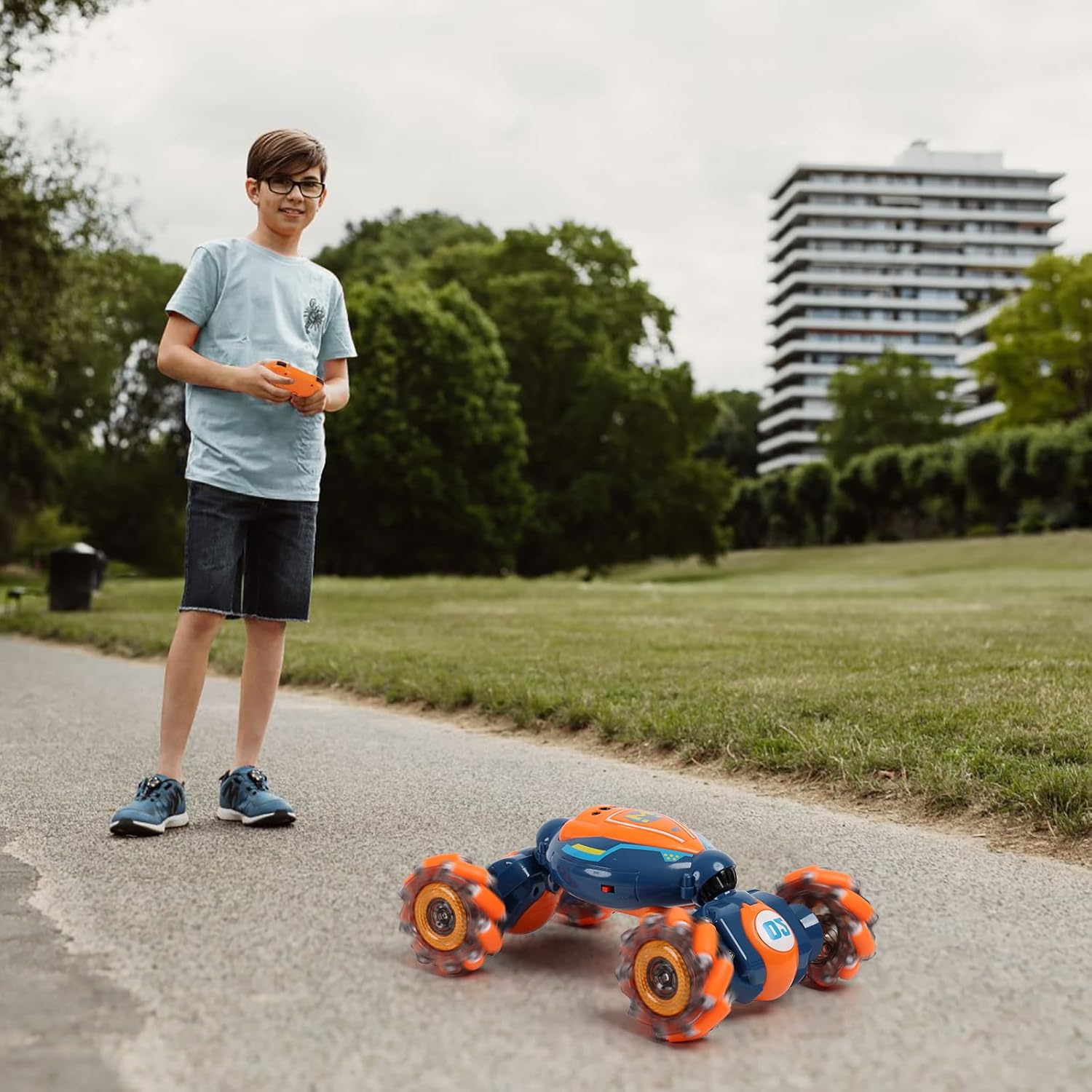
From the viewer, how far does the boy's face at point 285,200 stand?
4090 millimetres

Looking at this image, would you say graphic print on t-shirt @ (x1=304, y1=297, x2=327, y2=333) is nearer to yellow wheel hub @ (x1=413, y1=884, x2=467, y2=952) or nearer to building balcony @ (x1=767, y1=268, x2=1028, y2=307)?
yellow wheel hub @ (x1=413, y1=884, x2=467, y2=952)

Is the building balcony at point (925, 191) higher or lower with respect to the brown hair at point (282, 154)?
higher

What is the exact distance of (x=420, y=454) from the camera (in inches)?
1395

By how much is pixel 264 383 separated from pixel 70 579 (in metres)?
15.6

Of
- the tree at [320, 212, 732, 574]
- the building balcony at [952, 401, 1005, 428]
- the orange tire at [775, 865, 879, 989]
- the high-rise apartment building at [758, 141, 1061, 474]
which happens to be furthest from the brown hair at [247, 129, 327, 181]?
the high-rise apartment building at [758, 141, 1061, 474]

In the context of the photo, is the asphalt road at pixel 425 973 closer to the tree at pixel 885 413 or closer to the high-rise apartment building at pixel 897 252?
the tree at pixel 885 413

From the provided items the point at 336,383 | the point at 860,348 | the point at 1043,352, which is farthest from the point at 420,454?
the point at 860,348

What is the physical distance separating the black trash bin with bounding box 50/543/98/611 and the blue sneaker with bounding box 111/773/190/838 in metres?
15.1

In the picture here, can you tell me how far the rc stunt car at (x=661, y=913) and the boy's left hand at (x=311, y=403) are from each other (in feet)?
5.39

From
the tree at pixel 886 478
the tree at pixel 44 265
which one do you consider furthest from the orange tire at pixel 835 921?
the tree at pixel 886 478

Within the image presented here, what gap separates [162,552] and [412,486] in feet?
72.2

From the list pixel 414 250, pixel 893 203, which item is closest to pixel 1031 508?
pixel 414 250

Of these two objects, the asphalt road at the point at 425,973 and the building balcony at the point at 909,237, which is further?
the building balcony at the point at 909,237

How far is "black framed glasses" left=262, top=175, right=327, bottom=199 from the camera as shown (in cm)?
409
